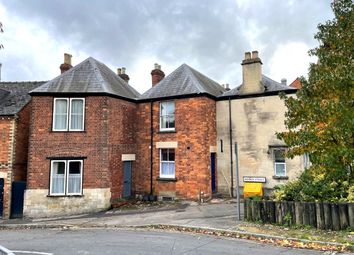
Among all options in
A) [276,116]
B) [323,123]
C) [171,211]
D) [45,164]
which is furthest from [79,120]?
[323,123]

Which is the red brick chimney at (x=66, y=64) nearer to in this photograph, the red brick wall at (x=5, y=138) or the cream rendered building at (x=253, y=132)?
the red brick wall at (x=5, y=138)

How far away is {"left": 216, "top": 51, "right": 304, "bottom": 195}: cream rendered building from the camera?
18047mm

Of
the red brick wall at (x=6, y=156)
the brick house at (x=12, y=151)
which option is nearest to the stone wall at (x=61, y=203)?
the brick house at (x=12, y=151)

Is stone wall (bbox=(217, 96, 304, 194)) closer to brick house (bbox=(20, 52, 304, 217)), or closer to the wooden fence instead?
brick house (bbox=(20, 52, 304, 217))

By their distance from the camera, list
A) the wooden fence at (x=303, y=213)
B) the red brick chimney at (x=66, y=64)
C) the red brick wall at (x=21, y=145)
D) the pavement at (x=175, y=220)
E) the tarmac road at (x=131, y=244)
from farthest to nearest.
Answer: the red brick chimney at (x=66, y=64)
the red brick wall at (x=21, y=145)
the pavement at (x=175, y=220)
the wooden fence at (x=303, y=213)
the tarmac road at (x=131, y=244)

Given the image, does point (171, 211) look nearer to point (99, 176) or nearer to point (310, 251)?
point (99, 176)

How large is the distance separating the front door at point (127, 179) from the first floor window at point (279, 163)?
29.4 ft

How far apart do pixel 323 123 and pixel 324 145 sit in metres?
0.74

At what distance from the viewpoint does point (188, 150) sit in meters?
18.3

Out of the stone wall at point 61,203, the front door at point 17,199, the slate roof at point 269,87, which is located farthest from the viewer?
the slate roof at point 269,87

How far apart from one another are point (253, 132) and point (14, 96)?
16.0 meters

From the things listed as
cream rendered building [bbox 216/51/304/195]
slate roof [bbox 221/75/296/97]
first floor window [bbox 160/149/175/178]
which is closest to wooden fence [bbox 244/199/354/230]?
cream rendered building [bbox 216/51/304/195]

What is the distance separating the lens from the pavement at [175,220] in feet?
35.9

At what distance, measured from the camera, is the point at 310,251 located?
8625mm
